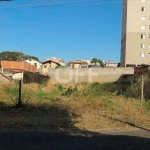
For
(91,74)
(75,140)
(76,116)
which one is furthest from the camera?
(91,74)

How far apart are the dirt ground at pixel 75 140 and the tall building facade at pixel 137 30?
2525 inches

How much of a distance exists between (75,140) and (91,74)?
122 ft

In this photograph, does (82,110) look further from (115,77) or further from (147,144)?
(115,77)

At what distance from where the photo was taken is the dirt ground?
5.96 meters

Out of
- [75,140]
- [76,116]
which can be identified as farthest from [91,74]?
[75,140]

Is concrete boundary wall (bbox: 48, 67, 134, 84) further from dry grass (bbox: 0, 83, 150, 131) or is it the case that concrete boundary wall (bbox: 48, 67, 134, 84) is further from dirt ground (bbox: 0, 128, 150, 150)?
dirt ground (bbox: 0, 128, 150, 150)

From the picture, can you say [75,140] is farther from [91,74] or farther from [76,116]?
[91,74]

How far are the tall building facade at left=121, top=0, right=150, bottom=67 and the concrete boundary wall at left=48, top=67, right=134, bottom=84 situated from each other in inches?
1095

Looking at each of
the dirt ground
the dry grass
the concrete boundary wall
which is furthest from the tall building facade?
the dirt ground

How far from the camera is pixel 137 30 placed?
71625 millimetres

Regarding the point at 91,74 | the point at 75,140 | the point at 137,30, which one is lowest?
the point at 75,140

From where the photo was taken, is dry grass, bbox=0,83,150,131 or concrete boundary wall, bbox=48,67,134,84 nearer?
dry grass, bbox=0,83,150,131

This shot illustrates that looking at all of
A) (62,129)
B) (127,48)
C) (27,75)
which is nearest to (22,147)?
(62,129)

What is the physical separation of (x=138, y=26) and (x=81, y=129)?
6675cm
